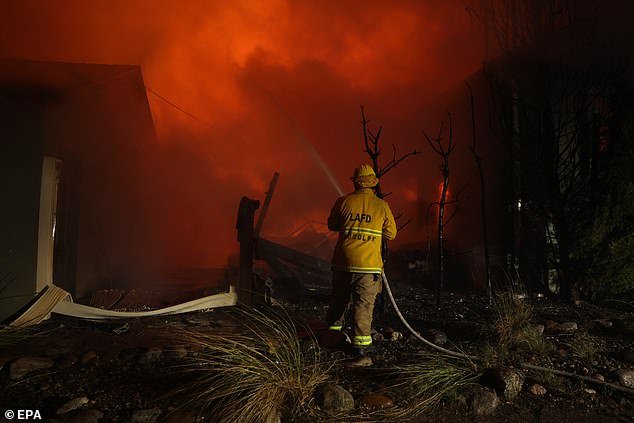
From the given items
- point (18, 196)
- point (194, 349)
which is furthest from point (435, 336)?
point (18, 196)

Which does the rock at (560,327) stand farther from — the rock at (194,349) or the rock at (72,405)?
the rock at (72,405)

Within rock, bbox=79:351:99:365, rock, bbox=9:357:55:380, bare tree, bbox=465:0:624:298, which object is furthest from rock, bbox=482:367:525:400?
bare tree, bbox=465:0:624:298

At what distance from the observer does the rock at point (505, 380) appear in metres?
3.09

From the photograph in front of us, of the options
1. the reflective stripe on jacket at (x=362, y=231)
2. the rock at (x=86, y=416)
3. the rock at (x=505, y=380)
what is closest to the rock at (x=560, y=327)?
the rock at (x=505, y=380)

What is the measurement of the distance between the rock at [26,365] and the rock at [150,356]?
0.69m

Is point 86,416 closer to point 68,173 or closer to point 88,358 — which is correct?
point 88,358

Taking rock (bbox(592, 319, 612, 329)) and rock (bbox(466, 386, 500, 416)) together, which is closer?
rock (bbox(466, 386, 500, 416))

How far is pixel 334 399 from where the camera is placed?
2846 millimetres

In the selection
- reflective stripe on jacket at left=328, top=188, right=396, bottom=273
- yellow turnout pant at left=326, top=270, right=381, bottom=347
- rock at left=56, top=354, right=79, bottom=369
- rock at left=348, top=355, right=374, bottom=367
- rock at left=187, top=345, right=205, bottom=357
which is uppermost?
reflective stripe on jacket at left=328, top=188, right=396, bottom=273

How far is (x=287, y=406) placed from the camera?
9.10 ft

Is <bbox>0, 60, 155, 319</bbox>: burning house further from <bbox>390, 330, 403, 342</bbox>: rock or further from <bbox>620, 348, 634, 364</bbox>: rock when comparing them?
<bbox>620, 348, 634, 364</bbox>: rock

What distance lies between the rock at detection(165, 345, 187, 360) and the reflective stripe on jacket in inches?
62.4

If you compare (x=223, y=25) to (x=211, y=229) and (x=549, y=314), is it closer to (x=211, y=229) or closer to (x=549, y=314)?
(x=211, y=229)

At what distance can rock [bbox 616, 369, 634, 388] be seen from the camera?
10.9 ft
